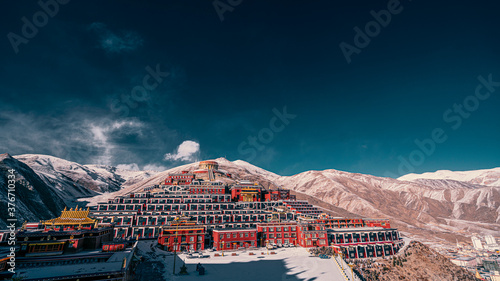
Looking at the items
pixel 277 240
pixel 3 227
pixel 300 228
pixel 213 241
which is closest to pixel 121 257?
pixel 213 241

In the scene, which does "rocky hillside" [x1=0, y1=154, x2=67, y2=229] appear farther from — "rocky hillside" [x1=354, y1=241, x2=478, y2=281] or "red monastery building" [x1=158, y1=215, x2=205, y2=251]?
"rocky hillside" [x1=354, y1=241, x2=478, y2=281]

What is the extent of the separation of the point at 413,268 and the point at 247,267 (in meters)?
67.9

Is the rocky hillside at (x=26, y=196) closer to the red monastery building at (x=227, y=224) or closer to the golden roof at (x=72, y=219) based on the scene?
the red monastery building at (x=227, y=224)

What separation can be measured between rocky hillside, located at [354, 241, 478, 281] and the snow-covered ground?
2371 centimetres

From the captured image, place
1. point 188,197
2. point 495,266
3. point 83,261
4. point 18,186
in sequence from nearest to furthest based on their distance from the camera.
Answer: point 83,261
point 188,197
point 18,186
point 495,266

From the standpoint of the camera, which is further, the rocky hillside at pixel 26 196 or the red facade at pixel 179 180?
the red facade at pixel 179 180

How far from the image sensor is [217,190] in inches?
4806

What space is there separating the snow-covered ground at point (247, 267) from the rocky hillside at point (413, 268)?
77.8ft

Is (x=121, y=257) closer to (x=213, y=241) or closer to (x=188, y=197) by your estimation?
(x=213, y=241)

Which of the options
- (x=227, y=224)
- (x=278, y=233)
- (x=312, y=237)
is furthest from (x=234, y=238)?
(x=312, y=237)

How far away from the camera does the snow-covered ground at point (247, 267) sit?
164 ft

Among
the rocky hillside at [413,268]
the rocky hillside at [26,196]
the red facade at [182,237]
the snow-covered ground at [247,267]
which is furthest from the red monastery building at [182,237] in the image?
the rocky hillside at [26,196]

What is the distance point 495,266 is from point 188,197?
168305 millimetres

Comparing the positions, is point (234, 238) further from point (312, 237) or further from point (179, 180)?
point (179, 180)
